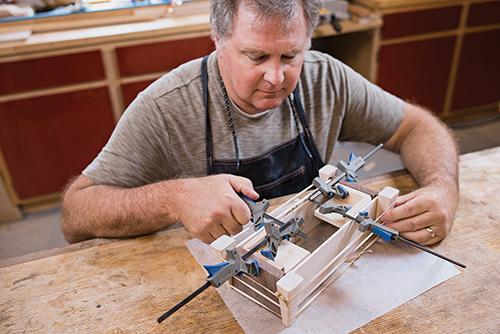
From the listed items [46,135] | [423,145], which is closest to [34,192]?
[46,135]

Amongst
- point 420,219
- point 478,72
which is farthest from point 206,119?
point 478,72

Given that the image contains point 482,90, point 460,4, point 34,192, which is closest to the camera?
point 34,192

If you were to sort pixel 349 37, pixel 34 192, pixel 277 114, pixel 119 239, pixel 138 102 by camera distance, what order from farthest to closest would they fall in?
pixel 349 37 < pixel 34 192 < pixel 277 114 < pixel 138 102 < pixel 119 239

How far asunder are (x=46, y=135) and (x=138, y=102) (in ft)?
5.53

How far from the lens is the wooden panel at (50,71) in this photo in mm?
2471

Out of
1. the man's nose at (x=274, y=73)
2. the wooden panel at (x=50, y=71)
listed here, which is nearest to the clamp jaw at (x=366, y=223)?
the man's nose at (x=274, y=73)

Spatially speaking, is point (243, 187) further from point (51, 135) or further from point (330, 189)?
point (51, 135)

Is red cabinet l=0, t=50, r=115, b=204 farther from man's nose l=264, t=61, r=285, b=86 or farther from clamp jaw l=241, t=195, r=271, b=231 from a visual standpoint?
clamp jaw l=241, t=195, r=271, b=231

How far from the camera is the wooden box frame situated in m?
0.85

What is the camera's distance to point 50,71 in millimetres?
2537

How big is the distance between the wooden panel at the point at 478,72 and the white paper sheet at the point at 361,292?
3.17 metres

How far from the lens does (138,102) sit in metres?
1.37

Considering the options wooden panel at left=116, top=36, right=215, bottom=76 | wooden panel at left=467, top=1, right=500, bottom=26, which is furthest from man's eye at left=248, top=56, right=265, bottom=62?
wooden panel at left=467, top=1, right=500, bottom=26

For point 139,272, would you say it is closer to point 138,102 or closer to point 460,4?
point 138,102
